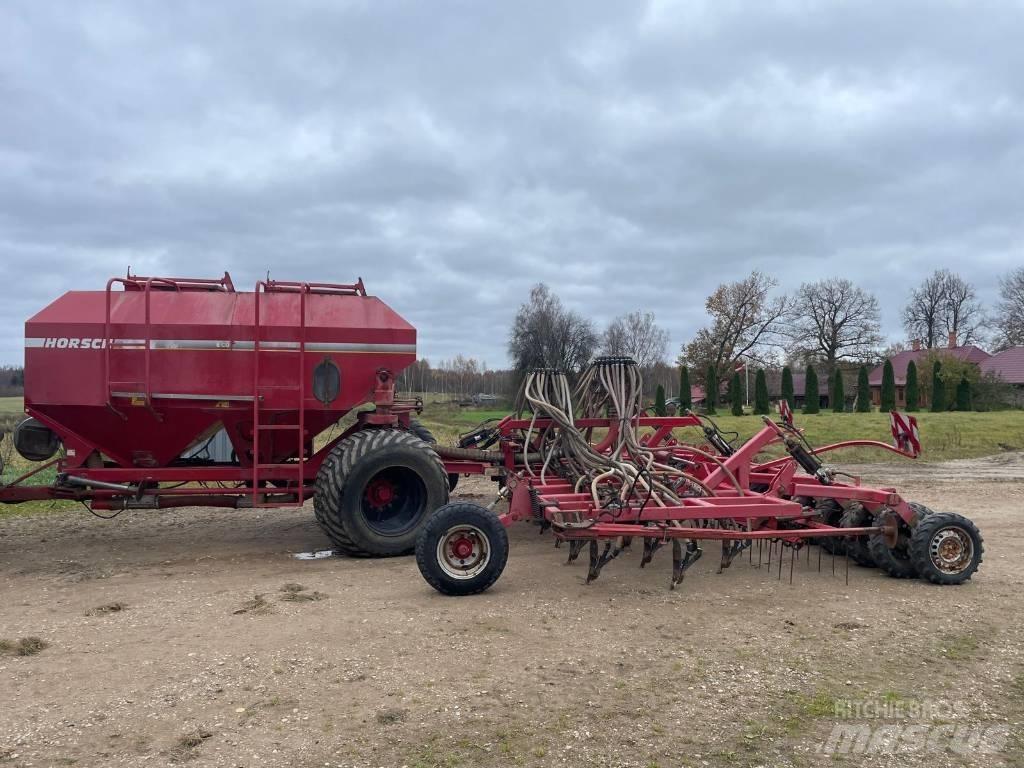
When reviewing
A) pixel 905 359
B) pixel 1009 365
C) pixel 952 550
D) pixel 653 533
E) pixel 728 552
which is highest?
pixel 905 359

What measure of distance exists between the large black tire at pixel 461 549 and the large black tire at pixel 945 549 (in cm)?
322

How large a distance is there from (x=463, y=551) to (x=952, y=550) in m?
3.81

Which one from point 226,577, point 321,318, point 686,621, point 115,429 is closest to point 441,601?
point 686,621

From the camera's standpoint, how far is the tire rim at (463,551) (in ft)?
17.8

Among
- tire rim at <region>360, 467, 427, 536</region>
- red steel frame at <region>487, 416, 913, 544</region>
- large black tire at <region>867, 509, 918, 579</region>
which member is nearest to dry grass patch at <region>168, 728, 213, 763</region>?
red steel frame at <region>487, 416, 913, 544</region>

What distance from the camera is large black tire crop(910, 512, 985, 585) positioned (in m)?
5.82

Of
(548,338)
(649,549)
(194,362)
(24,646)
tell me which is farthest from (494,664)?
(548,338)

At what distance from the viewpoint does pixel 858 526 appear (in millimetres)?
6391

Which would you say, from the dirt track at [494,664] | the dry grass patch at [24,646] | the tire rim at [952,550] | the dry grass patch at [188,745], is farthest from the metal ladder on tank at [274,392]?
the tire rim at [952,550]

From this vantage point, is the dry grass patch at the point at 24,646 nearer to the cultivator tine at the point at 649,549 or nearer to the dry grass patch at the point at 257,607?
the dry grass patch at the point at 257,607

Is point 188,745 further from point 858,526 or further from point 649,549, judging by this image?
point 858,526

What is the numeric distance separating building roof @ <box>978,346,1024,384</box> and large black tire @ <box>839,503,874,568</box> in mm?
46816

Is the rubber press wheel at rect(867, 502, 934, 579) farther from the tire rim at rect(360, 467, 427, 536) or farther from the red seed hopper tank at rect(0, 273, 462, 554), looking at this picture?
the tire rim at rect(360, 467, 427, 536)

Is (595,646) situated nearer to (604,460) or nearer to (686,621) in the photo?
(686,621)
